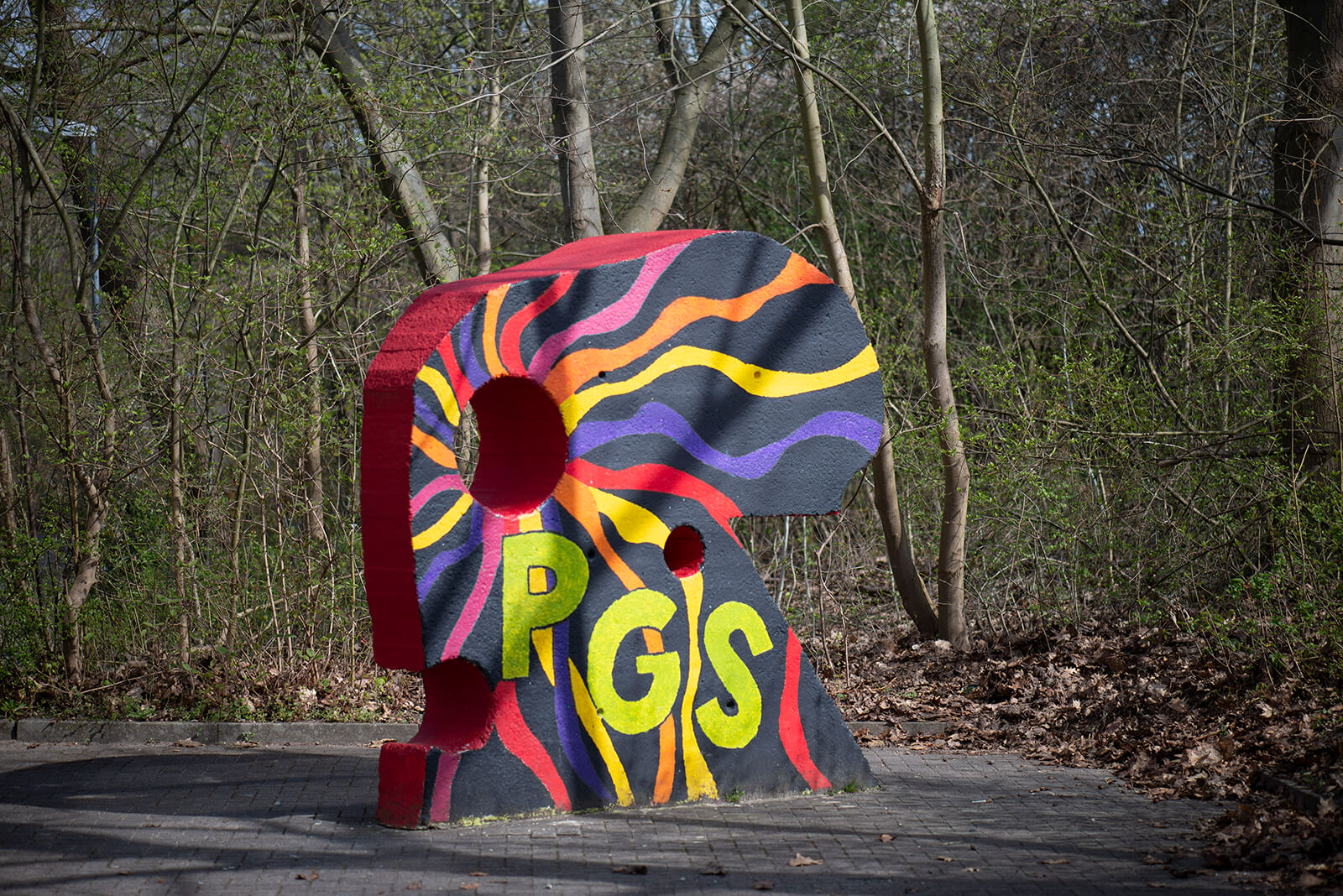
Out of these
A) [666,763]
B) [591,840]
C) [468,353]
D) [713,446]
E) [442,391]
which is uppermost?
[468,353]

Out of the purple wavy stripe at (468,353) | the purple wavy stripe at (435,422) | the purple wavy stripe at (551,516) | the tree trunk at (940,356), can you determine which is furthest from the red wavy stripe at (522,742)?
the tree trunk at (940,356)

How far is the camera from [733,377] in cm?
649

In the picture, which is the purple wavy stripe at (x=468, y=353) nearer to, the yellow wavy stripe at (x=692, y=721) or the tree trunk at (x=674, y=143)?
the yellow wavy stripe at (x=692, y=721)

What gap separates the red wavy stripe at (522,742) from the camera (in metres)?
5.80

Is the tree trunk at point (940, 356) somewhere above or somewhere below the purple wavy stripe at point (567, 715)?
above

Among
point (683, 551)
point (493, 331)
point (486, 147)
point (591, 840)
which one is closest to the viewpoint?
point (591, 840)

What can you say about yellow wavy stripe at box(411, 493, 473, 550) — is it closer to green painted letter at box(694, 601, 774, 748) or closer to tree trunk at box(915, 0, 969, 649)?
green painted letter at box(694, 601, 774, 748)

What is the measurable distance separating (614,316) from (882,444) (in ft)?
12.8

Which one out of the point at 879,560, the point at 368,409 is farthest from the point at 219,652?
the point at 879,560

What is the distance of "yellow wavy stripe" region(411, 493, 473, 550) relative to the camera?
5.61 m

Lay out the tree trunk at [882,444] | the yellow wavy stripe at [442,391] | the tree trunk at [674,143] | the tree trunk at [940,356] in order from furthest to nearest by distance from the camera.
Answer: the tree trunk at [674,143], the tree trunk at [882,444], the tree trunk at [940,356], the yellow wavy stripe at [442,391]

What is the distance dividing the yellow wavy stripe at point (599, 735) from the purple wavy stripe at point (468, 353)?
142 cm

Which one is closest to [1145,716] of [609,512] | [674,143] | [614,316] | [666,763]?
[666,763]

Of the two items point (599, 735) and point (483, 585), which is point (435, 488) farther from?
point (599, 735)
